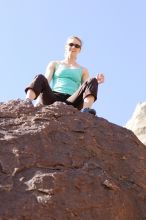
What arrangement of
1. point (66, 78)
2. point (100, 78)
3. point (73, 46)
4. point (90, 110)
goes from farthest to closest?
point (73, 46)
point (66, 78)
point (100, 78)
point (90, 110)

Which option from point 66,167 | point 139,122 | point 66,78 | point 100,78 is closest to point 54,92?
point 66,78

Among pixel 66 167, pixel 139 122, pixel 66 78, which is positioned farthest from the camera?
pixel 139 122

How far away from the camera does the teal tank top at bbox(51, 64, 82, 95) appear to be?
8234mm

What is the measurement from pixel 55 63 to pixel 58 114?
1797 mm

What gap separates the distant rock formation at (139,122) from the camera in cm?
1855

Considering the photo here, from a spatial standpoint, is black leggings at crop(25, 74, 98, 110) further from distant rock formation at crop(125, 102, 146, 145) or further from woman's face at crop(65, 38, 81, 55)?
distant rock formation at crop(125, 102, 146, 145)

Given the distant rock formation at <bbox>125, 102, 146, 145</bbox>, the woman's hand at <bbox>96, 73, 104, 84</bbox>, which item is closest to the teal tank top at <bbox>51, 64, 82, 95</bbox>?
the woman's hand at <bbox>96, 73, 104, 84</bbox>

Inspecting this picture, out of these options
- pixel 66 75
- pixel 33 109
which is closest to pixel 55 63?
pixel 66 75

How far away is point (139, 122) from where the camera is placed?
763 inches

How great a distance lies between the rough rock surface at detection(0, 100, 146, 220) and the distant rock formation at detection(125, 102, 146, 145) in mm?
11064

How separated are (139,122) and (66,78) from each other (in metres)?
11.4

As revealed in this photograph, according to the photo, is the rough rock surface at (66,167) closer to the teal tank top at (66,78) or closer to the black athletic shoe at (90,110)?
the black athletic shoe at (90,110)

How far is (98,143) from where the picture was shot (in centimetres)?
677

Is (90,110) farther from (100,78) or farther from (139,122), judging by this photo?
(139,122)
